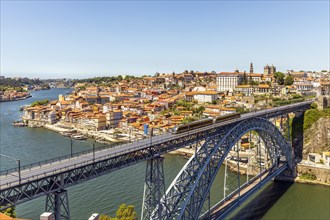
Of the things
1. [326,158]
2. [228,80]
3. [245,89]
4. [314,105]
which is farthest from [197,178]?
[228,80]

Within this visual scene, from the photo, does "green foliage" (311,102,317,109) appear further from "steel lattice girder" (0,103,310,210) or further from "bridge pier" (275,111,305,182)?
"steel lattice girder" (0,103,310,210)

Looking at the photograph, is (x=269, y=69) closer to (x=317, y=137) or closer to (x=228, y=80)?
(x=228, y=80)

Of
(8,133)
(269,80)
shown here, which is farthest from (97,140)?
(269,80)

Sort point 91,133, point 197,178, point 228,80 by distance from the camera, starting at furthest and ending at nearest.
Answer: point 228,80 < point 91,133 < point 197,178

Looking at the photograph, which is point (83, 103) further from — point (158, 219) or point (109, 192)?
point (158, 219)

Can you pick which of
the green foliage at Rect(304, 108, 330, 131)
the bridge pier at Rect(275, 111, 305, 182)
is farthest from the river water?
the green foliage at Rect(304, 108, 330, 131)

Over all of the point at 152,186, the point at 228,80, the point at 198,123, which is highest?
the point at 228,80

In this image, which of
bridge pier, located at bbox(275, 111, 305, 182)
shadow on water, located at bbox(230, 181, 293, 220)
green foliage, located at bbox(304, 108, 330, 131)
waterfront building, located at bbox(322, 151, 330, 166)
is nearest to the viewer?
shadow on water, located at bbox(230, 181, 293, 220)
